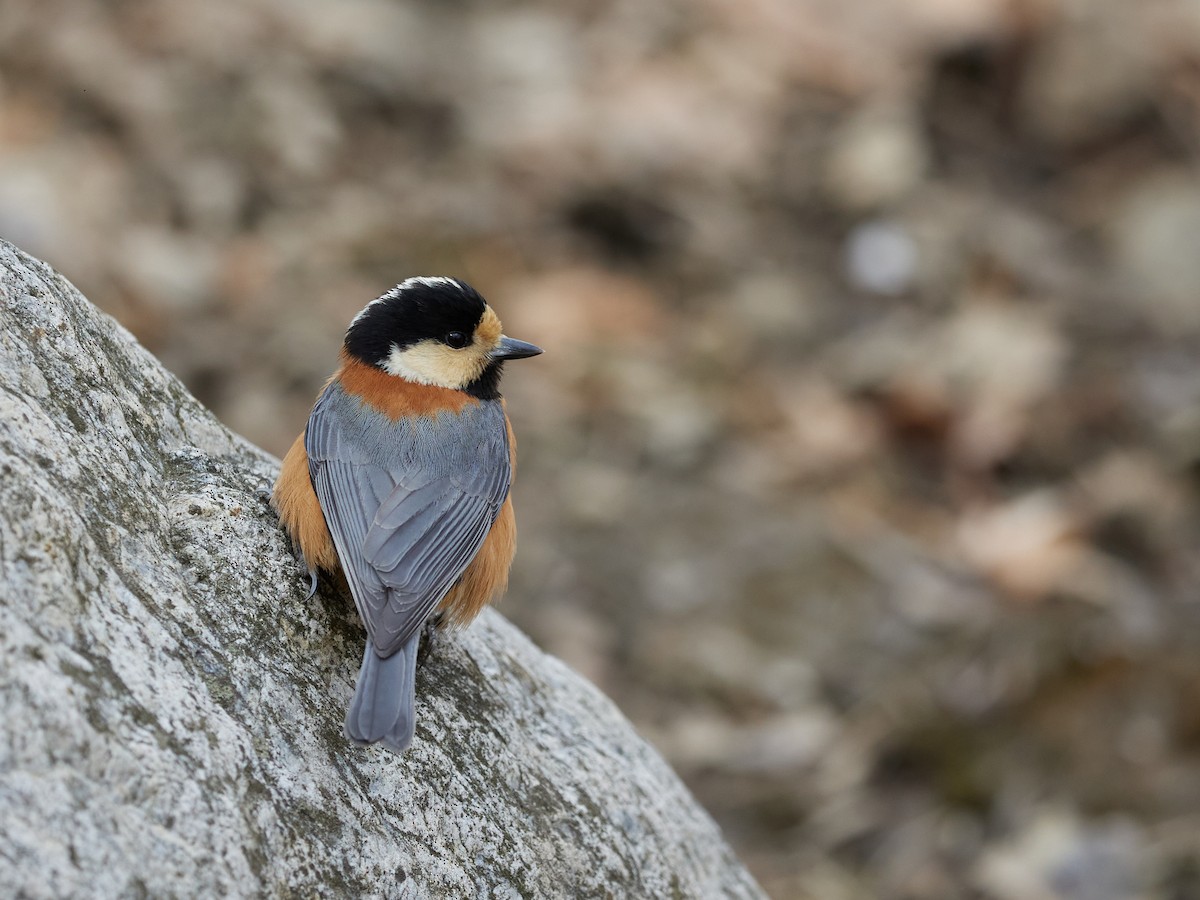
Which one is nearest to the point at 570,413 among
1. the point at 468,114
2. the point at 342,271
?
the point at 342,271

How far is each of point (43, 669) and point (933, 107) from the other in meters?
9.04

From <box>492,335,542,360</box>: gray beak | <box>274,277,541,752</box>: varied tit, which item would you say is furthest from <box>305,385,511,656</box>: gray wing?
<box>492,335,542,360</box>: gray beak

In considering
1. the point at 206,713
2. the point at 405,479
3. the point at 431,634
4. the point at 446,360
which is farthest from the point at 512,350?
the point at 206,713

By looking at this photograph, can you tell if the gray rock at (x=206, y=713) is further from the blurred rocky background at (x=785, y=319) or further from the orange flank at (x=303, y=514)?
the blurred rocky background at (x=785, y=319)

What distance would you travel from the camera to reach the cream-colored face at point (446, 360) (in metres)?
4.18

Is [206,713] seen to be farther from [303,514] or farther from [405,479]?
[405,479]

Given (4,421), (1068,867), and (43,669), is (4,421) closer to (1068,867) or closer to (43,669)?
(43,669)

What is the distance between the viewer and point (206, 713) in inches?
105

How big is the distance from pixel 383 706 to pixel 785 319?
6328 millimetres

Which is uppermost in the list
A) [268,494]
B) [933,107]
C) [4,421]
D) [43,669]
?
[933,107]

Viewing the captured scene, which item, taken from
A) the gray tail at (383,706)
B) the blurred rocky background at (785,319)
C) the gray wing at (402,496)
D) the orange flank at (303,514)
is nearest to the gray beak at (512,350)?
the gray wing at (402,496)

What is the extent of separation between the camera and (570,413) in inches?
307

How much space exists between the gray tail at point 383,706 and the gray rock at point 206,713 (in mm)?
126

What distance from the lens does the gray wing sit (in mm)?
3223
